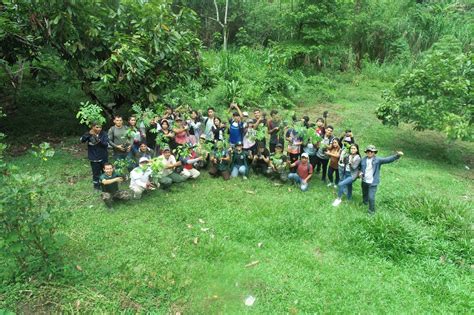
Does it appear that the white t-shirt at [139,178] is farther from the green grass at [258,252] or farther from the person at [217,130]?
the person at [217,130]

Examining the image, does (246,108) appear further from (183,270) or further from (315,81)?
(183,270)

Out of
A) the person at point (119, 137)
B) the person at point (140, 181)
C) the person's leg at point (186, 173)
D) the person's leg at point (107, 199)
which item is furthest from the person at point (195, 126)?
the person's leg at point (107, 199)

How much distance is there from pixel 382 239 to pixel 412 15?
17442 mm

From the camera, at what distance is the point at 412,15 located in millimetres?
19812

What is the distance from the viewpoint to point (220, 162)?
848 centimetres

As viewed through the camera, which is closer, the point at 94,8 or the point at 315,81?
the point at 94,8

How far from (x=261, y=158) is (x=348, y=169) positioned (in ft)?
6.35

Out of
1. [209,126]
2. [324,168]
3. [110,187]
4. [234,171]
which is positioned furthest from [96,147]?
[324,168]

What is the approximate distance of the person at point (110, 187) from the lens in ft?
22.6

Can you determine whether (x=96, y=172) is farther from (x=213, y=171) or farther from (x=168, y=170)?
(x=213, y=171)

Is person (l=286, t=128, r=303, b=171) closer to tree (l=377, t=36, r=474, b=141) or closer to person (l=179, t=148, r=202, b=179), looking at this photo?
person (l=179, t=148, r=202, b=179)

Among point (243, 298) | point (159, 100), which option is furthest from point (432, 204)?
point (159, 100)

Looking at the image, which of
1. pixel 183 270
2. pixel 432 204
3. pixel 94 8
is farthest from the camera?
pixel 94 8

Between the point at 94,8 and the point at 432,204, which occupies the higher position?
the point at 94,8
